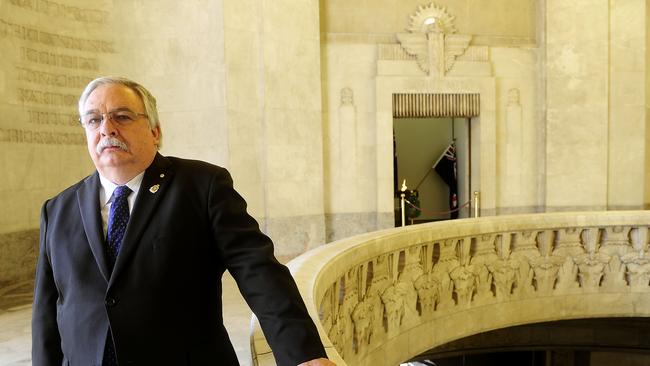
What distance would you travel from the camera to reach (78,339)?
1.74 m

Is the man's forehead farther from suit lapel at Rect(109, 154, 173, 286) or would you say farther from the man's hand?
the man's hand

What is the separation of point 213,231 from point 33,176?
6451 mm

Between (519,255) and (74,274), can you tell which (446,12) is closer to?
(519,255)

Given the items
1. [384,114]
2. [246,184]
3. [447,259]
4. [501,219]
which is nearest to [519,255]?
[501,219]

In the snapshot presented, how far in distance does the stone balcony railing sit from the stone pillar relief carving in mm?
3806

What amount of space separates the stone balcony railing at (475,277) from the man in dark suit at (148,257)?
2554 millimetres

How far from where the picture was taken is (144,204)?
1.76 m

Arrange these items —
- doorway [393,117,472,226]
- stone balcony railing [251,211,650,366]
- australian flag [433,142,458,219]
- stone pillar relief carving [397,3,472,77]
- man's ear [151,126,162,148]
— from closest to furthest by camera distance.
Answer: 1. man's ear [151,126,162,148]
2. stone balcony railing [251,211,650,366]
3. stone pillar relief carving [397,3,472,77]
4. australian flag [433,142,458,219]
5. doorway [393,117,472,226]

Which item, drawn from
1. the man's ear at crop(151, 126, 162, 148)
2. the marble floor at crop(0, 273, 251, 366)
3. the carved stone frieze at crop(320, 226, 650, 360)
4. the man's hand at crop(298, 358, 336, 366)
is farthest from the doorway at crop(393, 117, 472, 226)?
the man's hand at crop(298, 358, 336, 366)

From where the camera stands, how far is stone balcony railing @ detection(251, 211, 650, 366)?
17.1ft

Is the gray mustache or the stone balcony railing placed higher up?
the gray mustache

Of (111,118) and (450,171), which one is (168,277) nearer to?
(111,118)

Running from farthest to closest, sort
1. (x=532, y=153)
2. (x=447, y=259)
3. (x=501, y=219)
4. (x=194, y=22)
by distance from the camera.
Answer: (x=532, y=153) → (x=194, y=22) → (x=501, y=219) → (x=447, y=259)

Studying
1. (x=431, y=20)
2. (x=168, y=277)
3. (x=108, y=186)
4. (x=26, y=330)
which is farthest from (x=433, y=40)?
(x=168, y=277)
